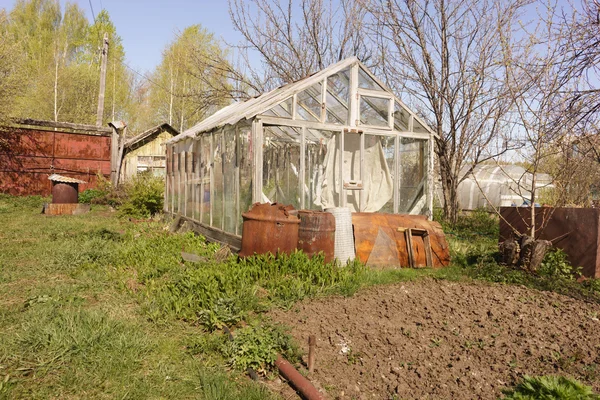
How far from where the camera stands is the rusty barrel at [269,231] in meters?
5.76

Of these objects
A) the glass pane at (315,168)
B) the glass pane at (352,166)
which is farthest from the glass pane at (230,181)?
the glass pane at (352,166)

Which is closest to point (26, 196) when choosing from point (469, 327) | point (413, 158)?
point (413, 158)

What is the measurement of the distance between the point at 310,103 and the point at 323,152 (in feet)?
5.05

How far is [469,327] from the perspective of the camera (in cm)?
380

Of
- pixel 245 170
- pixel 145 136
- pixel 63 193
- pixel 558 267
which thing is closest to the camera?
pixel 558 267

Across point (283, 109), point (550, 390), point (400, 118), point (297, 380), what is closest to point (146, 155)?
point (283, 109)

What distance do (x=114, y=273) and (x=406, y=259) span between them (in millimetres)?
4287

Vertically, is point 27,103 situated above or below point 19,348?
above

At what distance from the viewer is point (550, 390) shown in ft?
8.45

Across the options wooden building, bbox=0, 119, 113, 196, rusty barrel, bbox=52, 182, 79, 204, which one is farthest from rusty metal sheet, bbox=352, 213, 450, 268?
wooden building, bbox=0, 119, 113, 196

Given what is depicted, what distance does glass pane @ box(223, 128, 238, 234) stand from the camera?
24.1ft

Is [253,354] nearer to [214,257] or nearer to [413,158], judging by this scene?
[214,257]

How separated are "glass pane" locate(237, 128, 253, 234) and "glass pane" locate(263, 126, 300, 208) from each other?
173cm

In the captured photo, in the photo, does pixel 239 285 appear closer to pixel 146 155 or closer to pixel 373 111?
→ pixel 373 111
